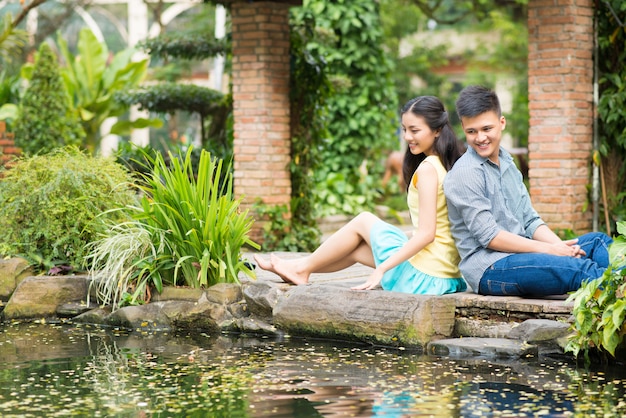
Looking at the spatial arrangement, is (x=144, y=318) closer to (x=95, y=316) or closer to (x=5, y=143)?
(x=95, y=316)

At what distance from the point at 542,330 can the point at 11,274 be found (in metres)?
3.99

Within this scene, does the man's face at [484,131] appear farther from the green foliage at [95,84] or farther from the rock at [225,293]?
the green foliage at [95,84]

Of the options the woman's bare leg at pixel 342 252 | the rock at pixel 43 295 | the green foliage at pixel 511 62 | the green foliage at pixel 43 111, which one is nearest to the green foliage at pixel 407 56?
the green foliage at pixel 511 62

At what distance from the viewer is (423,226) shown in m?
5.30

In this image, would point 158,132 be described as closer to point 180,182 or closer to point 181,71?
point 181,71

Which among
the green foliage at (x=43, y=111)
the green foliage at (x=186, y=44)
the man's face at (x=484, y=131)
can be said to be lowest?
the man's face at (x=484, y=131)

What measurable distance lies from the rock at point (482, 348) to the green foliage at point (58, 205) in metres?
2.77

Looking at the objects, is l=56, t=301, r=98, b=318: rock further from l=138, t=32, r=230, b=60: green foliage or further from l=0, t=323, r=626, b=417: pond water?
l=138, t=32, r=230, b=60: green foliage

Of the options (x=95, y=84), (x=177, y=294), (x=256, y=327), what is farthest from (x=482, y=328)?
→ (x=95, y=84)

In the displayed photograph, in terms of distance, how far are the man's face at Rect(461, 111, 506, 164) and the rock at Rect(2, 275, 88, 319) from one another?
310 cm

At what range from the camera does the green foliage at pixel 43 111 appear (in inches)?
465

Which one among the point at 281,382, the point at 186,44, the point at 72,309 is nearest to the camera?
the point at 281,382

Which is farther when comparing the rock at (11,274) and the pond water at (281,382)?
the rock at (11,274)

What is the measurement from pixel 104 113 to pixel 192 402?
11.4 meters
